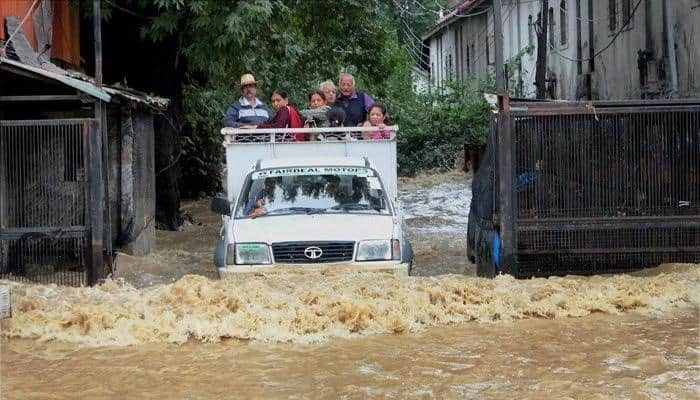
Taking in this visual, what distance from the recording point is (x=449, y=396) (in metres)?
7.03

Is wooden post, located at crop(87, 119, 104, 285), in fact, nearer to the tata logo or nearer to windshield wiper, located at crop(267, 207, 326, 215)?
windshield wiper, located at crop(267, 207, 326, 215)

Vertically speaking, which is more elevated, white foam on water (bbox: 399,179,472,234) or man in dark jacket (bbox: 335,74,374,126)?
man in dark jacket (bbox: 335,74,374,126)

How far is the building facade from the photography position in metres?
19.3

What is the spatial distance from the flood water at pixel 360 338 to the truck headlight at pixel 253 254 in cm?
24

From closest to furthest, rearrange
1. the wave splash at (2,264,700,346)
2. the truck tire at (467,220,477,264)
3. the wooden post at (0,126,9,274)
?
the wave splash at (2,264,700,346), the wooden post at (0,126,9,274), the truck tire at (467,220,477,264)

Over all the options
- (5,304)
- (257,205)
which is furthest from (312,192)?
(5,304)

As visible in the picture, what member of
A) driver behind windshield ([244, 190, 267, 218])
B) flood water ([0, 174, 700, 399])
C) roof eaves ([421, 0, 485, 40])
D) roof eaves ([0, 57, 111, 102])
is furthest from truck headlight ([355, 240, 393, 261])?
roof eaves ([421, 0, 485, 40])

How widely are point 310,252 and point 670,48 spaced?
11.0m

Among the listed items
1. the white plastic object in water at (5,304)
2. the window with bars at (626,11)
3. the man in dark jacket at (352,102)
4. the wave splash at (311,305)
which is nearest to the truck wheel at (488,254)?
the wave splash at (311,305)

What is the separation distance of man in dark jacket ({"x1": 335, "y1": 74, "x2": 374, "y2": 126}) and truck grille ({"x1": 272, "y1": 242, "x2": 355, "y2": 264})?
4.71 m

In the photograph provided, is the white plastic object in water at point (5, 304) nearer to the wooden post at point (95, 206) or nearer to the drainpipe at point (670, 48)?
the wooden post at point (95, 206)

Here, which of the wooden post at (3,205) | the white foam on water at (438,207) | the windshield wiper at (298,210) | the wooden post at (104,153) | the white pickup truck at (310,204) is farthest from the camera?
the white foam on water at (438,207)

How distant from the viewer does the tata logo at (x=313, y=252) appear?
10.4 m

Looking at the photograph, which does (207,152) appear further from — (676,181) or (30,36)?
(676,181)
